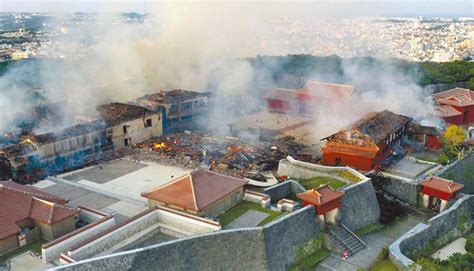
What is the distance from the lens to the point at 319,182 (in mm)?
23844

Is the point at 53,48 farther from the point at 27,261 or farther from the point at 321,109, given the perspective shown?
the point at 27,261

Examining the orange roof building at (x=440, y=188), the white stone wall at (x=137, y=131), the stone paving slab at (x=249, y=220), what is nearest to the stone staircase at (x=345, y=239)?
the stone paving slab at (x=249, y=220)

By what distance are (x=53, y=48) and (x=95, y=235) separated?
66.4 meters

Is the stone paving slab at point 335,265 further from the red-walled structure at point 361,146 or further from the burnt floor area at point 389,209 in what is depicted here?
the red-walled structure at point 361,146

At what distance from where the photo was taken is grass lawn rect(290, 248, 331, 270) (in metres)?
17.9

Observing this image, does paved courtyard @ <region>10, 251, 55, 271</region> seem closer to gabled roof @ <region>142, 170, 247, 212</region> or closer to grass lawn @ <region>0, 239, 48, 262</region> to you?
grass lawn @ <region>0, 239, 48, 262</region>

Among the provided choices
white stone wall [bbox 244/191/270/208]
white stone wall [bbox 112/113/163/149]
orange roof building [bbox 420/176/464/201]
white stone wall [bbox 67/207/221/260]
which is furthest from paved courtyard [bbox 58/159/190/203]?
orange roof building [bbox 420/176/464/201]

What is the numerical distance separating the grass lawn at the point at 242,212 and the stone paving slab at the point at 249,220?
173mm

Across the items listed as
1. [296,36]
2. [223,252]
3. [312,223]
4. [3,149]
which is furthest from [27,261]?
[296,36]

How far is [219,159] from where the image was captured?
27.9 m

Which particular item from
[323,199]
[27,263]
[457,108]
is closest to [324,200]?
[323,199]

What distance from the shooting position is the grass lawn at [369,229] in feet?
68.1

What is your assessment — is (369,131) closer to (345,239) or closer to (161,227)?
(345,239)

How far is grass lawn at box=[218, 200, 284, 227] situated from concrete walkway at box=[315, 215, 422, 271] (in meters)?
2.57
